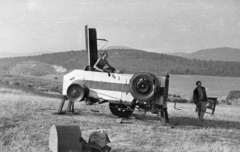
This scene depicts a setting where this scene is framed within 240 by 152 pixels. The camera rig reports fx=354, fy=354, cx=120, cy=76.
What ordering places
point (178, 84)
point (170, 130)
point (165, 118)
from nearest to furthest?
point (170, 130), point (165, 118), point (178, 84)

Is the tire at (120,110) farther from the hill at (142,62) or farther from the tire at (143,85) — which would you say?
the hill at (142,62)

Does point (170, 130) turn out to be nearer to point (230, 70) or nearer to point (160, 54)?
point (230, 70)

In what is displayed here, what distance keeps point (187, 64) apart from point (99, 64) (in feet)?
183

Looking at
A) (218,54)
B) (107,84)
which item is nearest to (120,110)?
(107,84)

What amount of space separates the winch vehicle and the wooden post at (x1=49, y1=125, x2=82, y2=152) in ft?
15.9

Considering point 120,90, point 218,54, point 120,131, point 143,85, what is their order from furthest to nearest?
point 218,54
point 120,90
point 143,85
point 120,131

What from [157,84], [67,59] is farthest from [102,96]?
[67,59]

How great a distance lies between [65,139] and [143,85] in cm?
511

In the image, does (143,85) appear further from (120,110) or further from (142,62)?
(142,62)

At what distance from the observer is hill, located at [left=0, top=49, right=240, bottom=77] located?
5850cm

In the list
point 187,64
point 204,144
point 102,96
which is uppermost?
point 187,64

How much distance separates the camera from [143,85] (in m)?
12.4

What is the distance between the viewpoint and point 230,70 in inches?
2377

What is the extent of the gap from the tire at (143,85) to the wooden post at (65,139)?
477 centimetres
